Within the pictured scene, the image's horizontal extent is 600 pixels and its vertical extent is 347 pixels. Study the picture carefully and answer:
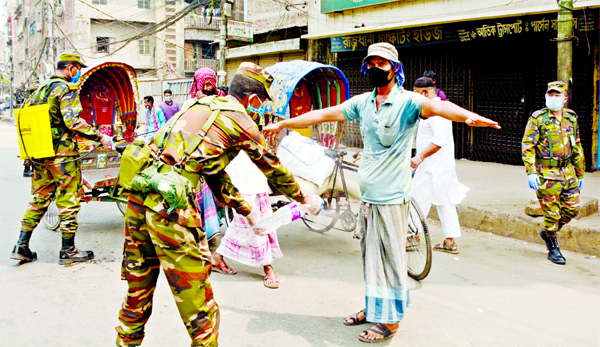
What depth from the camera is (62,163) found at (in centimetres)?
490

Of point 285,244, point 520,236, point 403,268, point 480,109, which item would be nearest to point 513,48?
point 480,109

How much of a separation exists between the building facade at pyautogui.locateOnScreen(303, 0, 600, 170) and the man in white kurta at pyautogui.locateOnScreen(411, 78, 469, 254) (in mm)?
5402

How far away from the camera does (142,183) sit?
247cm

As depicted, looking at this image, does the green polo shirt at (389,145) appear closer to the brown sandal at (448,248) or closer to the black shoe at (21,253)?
the brown sandal at (448,248)

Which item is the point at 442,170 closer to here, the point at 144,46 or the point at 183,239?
the point at 183,239

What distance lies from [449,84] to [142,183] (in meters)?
10.5

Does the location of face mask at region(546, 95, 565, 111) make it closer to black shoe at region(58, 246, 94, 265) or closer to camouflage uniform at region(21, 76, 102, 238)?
camouflage uniform at region(21, 76, 102, 238)

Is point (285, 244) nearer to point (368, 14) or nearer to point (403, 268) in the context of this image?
point (403, 268)

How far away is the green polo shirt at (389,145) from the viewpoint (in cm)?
324

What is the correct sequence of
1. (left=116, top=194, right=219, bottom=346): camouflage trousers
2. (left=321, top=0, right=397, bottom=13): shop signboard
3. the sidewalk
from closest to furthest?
(left=116, top=194, right=219, bottom=346): camouflage trousers → the sidewalk → (left=321, top=0, right=397, bottom=13): shop signboard

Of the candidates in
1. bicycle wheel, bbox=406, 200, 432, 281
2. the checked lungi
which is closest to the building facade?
bicycle wheel, bbox=406, 200, 432, 281

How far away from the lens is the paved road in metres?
3.40

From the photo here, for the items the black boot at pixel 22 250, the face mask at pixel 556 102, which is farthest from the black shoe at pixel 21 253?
the face mask at pixel 556 102

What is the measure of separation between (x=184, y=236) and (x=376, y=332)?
158cm
